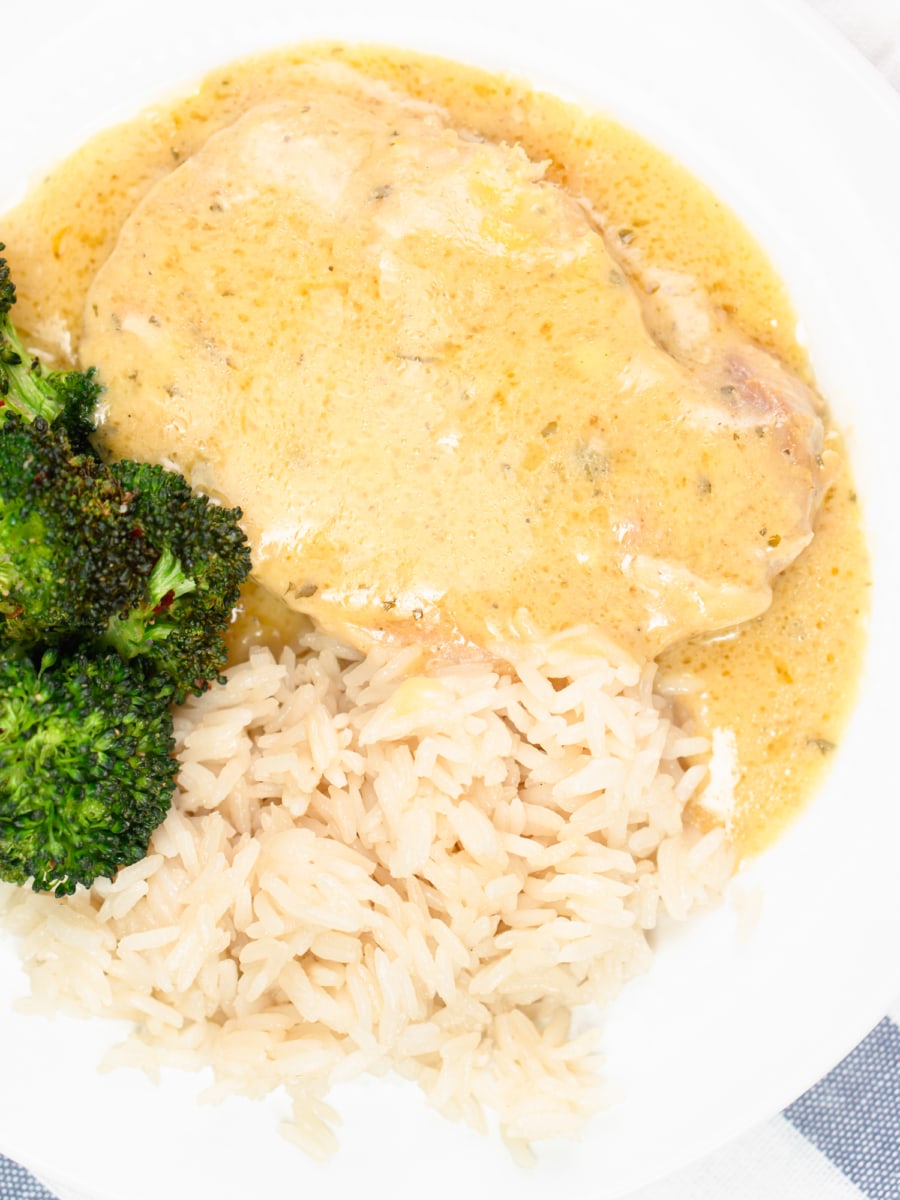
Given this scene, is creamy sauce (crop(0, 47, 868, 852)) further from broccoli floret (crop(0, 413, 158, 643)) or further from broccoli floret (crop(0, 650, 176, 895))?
broccoli floret (crop(0, 650, 176, 895))

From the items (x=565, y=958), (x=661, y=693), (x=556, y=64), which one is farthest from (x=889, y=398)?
(x=565, y=958)

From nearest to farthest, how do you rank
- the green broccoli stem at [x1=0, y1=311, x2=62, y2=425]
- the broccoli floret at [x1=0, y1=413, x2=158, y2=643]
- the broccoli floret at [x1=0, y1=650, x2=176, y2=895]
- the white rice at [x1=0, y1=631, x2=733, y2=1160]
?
the broccoli floret at [x1=0, y1=413, x2=158, y2=643] < the broccoli floret at [x1=0, y1=650, x2=176, y2=895] < the green broccoli stem at [x1=0, y1=311, x2=62, y2=425] < the white rice at [x1=0, y1=631, x2=733, y2=1160]

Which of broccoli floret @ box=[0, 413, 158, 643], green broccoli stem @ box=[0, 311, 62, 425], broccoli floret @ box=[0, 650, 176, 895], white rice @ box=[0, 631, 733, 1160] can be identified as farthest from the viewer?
white rice @ box=[0, 631, 733, 1160]

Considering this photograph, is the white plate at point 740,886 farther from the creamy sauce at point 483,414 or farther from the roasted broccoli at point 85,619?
the roasted broccoli at point 85,619

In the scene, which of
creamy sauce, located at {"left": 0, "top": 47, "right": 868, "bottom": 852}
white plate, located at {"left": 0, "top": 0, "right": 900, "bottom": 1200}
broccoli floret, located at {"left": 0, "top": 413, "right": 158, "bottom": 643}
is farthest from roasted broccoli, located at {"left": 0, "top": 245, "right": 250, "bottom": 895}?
white plate, located at {"left": 0, "top": 0, "right": 900, "bottom": 1200}

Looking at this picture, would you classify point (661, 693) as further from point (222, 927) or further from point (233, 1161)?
point (233, 1161)

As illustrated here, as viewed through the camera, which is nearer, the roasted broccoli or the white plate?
the roasted broccoli

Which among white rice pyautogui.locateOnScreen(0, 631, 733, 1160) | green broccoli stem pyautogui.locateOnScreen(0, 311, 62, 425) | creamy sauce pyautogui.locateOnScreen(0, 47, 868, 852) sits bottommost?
white rice pyautogui.locateOnScreen(0, 631, 733, 1160)

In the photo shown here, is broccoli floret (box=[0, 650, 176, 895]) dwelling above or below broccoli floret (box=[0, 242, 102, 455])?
below

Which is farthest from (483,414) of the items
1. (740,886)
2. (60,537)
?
(740,886)
